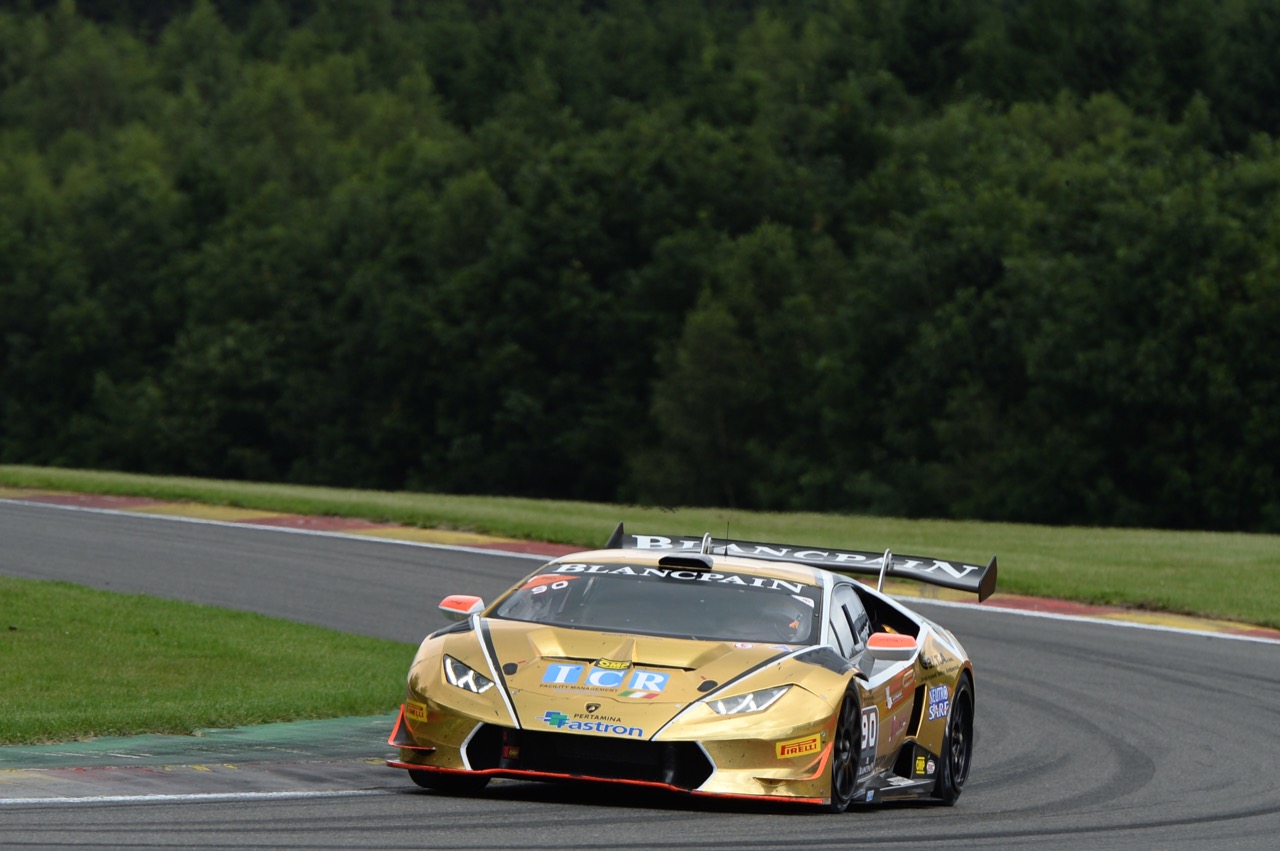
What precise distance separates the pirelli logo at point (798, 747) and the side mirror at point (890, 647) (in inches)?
37.2

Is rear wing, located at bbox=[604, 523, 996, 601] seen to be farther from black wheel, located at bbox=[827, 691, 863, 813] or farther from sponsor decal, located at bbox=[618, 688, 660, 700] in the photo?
sponsor decal, located at bbox=[618, 688, 660, 700]

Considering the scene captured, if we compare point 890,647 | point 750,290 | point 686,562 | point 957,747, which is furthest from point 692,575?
point 750,290

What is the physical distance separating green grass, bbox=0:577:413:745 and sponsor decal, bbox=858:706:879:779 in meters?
3.81

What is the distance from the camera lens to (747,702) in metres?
8.76

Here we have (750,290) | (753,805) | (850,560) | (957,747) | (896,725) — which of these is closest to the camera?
(753,805)

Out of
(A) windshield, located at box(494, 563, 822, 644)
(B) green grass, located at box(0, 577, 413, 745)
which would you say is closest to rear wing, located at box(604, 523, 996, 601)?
(A) windshield, located at box(494, 563, 822, 644)

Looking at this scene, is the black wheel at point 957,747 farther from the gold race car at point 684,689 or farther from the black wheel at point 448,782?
the black wheel at point 448,782

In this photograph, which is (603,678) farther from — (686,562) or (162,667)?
(162,667)

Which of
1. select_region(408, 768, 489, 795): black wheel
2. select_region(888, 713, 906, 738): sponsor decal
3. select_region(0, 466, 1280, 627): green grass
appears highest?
select_region(888, 713, 906, 738): sponsor decal

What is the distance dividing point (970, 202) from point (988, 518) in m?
13.6

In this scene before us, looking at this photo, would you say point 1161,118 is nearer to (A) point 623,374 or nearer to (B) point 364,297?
(A) point 623,374

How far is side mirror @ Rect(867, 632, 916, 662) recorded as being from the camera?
9.57 meters

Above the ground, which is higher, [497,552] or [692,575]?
[692,575]

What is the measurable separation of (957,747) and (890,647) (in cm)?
145
